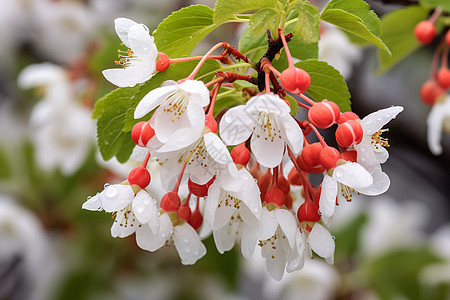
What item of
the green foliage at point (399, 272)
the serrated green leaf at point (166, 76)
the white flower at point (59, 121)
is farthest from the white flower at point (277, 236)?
the green foliage at point (399, 272)

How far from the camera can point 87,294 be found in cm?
219

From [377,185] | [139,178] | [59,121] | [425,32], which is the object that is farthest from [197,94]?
[59,121]

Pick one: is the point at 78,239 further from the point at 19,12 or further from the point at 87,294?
the point at 19,12

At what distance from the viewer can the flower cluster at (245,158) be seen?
0.59 metres

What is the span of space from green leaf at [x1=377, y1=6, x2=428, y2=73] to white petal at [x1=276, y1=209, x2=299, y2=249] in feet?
2.08

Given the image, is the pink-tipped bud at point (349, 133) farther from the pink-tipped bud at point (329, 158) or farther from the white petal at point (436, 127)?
the white petal at point (436, 127)

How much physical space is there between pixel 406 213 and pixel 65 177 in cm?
157

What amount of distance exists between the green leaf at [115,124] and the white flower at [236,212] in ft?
0.62

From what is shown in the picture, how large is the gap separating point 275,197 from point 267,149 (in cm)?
7

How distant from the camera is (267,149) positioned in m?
0.62

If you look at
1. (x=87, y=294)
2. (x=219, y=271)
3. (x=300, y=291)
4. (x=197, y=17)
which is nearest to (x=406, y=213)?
(x=300, y=291)

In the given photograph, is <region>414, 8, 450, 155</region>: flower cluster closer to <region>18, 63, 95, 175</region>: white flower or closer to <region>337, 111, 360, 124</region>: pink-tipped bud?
<region>337, 111, 360, 124</region>: pink-tipped bud

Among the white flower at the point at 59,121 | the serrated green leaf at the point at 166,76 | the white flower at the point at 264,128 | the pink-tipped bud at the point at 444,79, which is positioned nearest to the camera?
the white flower at the point at 264,128

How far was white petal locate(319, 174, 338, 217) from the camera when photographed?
599mm
